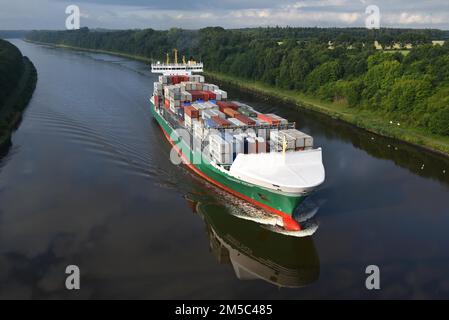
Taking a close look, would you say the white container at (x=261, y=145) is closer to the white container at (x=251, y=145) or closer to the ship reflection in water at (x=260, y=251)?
the white container at (x=251, y=145)

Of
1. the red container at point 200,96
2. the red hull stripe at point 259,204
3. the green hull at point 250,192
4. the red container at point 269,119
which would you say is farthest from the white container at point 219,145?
the red container at point 200,96

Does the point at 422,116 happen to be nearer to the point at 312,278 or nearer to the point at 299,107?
the point at 299,107

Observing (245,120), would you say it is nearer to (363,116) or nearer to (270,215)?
(270,215)

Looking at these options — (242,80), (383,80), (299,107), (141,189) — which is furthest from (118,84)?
(141,189)

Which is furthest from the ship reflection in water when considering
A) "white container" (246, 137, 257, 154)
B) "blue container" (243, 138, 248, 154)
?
"white container" (246, 137, 257, 154)

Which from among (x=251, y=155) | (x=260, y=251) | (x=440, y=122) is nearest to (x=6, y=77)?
(x=251, y=155)

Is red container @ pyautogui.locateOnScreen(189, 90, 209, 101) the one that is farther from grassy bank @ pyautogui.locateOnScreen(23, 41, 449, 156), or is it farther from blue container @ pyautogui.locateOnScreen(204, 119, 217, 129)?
grassy bank @ pyautogui.locateOnScreen(23, 41, 449, 156)

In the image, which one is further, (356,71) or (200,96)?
(356,71)

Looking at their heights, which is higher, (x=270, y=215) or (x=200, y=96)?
(x=200, y=96)
